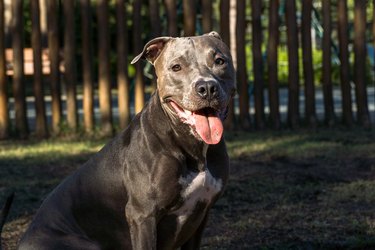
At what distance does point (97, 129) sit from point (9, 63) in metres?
4.25

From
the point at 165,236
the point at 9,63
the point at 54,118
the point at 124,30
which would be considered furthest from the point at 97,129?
the point at 165,236

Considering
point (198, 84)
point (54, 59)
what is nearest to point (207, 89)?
point (198, 84)

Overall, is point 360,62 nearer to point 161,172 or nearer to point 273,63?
point 273,63

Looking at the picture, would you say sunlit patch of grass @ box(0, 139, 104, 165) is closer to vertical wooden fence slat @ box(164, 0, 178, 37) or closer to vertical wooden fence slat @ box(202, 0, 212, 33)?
vertical wooden fence slat @ box(164, 0, 178, 37)

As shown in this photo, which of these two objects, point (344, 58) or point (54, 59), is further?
point (344, 58)

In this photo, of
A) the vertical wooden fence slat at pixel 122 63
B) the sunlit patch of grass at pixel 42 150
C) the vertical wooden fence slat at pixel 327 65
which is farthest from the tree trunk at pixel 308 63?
the sunlit patch of grass at pixel 42 150

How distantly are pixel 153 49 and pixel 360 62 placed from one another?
614 centimetres

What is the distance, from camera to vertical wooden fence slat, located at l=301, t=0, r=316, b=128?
998cm

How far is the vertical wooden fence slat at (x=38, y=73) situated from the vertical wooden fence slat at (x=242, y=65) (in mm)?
2242

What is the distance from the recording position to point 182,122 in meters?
4.32

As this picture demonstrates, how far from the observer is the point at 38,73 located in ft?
31.9

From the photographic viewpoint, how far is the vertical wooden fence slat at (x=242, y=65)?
9891 mm

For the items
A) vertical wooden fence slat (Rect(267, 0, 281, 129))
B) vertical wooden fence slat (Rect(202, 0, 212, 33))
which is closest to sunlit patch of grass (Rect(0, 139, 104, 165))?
vertical wooden fence slat (Rect(202, 0, 212, 33))

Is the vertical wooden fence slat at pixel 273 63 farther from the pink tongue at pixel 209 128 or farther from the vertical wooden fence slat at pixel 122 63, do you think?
the pink tongue at pixel 209 128
